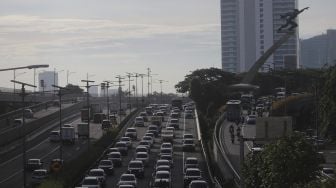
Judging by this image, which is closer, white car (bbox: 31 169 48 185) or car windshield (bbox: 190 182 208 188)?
car windshield (bbox: 190 182 208 188)

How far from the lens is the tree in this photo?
32.5 metres

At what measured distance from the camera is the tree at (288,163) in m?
32.5

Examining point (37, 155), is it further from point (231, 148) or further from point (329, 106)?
point (329, 106)

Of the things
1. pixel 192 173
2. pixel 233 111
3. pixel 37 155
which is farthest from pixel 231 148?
pixel 233 111

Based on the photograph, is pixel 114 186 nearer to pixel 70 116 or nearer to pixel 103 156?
pixel 103 156

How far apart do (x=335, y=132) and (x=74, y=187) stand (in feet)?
104

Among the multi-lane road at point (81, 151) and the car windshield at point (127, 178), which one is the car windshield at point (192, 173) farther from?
the car windshield at point (127, 178)

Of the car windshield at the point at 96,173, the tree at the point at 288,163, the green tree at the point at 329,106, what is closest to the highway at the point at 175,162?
the car windshield at the point at 96,173

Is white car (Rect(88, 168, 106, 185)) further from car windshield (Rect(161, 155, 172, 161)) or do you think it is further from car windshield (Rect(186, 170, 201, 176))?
car windshield (Rect(161, 155, 172, 161))

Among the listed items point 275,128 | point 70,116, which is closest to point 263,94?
point 70,116

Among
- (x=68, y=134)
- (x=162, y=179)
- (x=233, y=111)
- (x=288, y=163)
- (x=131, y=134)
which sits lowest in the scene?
(x=162, y=179)

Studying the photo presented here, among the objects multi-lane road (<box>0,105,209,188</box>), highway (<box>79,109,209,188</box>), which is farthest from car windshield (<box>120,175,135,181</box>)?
multi-lane road (<box>0,105,209,188</box>)

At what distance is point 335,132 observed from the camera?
73500 millimetres

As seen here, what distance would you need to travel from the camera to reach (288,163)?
32.8m
